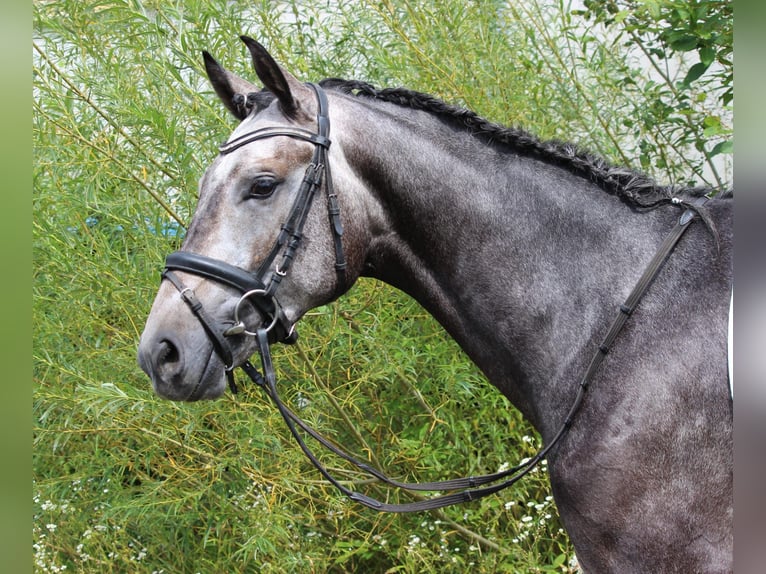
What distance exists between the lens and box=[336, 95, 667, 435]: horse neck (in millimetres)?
2049

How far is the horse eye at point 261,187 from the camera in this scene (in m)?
2.01

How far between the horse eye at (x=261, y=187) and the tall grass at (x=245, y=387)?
1.25 metres

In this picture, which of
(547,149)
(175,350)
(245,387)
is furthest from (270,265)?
(245,387)

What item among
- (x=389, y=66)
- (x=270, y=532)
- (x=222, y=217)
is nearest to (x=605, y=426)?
(x=222, y=217)

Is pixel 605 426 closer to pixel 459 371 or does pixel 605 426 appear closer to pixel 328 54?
pixel 459 371

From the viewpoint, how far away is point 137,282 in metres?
3.38

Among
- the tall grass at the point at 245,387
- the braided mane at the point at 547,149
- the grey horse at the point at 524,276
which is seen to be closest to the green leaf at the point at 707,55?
the tall grass at the point at 245,387

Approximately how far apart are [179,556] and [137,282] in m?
1.41

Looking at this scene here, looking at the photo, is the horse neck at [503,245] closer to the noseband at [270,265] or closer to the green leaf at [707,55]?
the noseband at [270,265]

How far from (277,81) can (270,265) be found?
1.69 ft

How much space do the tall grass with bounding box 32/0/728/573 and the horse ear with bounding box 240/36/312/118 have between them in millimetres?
1149

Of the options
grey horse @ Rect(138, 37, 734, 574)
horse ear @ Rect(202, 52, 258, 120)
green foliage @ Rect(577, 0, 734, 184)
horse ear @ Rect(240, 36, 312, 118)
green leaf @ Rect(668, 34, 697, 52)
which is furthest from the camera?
green leaf @ Rect(668, 34, 697, 52)

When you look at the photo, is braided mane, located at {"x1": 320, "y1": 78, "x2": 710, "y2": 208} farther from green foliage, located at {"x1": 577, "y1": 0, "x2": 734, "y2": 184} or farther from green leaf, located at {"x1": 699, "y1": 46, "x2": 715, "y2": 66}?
green leaf, located at {"x1": 699, "y1": 46, "x2": 715, "y2": 66}

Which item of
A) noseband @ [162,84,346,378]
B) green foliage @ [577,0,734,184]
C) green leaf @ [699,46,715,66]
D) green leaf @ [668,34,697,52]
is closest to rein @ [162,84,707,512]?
noseband @ [162,84,346,378]
